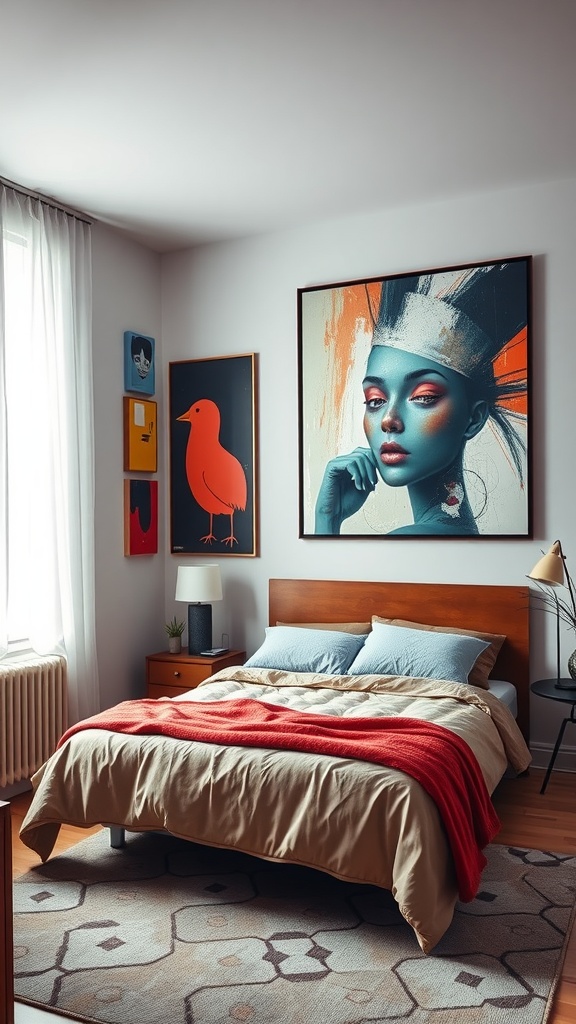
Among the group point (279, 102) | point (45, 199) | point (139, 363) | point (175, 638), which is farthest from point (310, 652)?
point (45, 199)

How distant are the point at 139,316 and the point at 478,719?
3021 mm

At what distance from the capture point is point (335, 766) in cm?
263

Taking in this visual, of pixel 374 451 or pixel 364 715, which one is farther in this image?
pixel 374 451

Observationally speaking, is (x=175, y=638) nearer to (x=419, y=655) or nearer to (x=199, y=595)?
(x=199, y=595)

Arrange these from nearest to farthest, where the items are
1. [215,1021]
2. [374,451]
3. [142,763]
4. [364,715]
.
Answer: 1. [215,1021]
2. [142,763]
3. [364,715]
4. [374,451]

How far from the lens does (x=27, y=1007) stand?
7.26ft

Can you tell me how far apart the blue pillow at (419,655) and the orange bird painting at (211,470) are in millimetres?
1243

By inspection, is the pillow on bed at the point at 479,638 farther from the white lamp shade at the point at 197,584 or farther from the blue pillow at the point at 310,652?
the white lamp shade at the point at 197,584

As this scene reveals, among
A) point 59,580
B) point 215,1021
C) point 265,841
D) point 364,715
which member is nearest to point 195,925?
point 265,841

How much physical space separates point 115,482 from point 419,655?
198cm

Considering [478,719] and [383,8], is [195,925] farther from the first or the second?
[383,8]

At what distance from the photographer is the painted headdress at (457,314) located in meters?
4.16

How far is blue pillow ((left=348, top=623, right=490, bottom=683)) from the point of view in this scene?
150 inches

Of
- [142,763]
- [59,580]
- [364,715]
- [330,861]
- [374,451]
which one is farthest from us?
[374,451]
